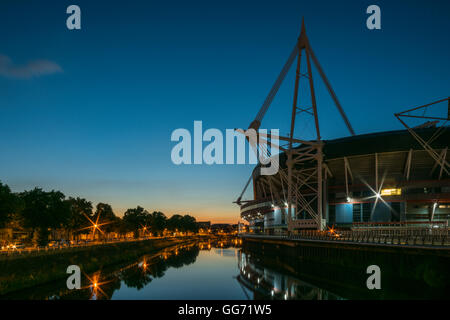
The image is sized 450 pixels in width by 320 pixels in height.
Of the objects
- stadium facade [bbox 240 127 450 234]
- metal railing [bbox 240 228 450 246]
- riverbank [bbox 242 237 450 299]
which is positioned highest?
stadium facade [bbox 240 127 450 234]

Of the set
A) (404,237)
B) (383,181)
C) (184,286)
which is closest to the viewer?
(404,237)

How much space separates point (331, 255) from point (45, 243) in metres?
37.6

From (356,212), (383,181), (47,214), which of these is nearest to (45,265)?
(47,214)

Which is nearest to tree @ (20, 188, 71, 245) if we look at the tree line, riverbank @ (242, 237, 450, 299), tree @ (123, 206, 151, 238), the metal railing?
the tree line

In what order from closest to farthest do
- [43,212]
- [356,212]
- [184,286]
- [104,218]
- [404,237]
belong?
1. [404,237]
2. [184,286]
3. [43,212]
4. [356,212]
5. [104,218]

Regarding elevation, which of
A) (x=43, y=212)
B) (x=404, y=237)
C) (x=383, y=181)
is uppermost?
(x=383, y=181)

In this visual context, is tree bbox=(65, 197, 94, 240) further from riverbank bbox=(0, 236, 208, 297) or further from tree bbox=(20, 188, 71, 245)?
riverbank bbox=(0, 236, 208, 297)

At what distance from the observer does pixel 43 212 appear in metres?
49.9

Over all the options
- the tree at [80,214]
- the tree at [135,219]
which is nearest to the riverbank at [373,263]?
the tree at [80,214]

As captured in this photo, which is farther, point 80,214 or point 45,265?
point 80,214

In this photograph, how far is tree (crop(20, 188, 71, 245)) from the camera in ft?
162

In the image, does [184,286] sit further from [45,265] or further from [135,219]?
[135,219]

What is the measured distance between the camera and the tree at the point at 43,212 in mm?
49312
